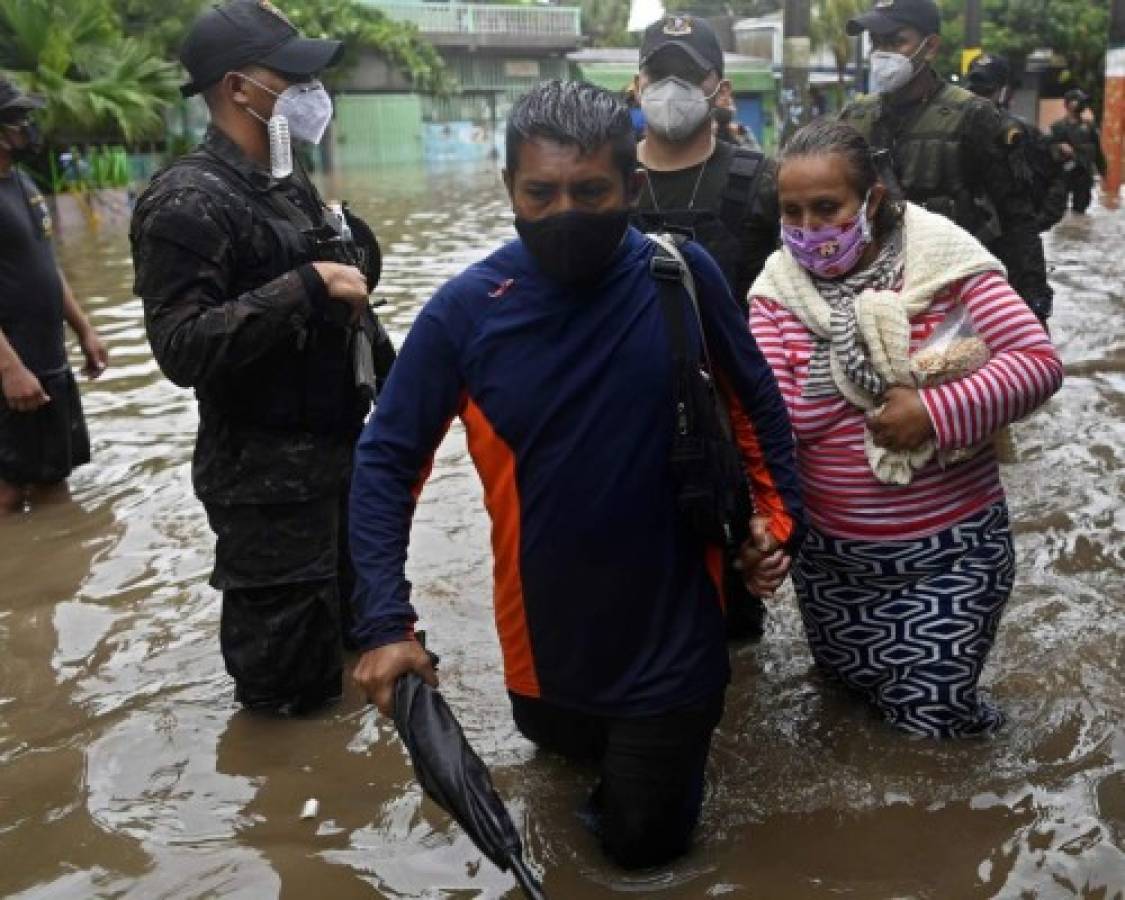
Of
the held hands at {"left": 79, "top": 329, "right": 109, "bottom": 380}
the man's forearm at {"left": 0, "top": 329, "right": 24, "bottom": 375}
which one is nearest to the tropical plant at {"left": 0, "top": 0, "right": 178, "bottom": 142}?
the held hands at {"left": 79, "top": 329, "right": 109, "bottom": 380}

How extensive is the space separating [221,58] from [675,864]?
245 centimetres

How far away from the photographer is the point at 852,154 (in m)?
2.99

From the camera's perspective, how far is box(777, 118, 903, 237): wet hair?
299cm

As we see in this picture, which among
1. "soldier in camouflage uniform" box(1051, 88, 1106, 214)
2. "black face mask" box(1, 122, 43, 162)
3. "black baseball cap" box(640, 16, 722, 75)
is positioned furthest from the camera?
"soldier in camouflage uniform" box(1051, 88, 1106, 214)

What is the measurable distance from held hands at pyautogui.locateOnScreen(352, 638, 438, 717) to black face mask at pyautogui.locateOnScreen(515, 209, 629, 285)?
812mm

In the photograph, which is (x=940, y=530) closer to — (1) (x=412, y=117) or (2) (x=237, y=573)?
(2) (x=237, y=573)

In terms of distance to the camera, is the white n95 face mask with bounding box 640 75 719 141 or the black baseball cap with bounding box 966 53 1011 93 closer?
the white n95 face mask with bounding box 640 75 719 141

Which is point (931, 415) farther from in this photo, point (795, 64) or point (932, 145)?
point (795, 64)

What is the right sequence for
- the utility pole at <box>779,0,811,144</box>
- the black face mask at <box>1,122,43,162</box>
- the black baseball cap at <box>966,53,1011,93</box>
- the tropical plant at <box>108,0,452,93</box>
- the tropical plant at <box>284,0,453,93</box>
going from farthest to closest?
the tropical plant at <box>284,0,453,93</box>
the tropical plant at <box>108,0,452,93</box>
the utility pole at <box>779,0,811,144</box>
the black baseball cap at <box>966,53,1011,93</box>
the black face mask at <box>1,122,43,162</box>

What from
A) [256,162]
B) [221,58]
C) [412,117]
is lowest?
[412,117]

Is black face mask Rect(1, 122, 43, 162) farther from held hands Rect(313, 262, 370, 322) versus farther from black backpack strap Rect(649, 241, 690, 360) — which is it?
black backpack strap Rect(649, 241, 690, 360)

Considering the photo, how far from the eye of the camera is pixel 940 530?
3.12m

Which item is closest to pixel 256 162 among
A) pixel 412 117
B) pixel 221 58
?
pixel 221 58

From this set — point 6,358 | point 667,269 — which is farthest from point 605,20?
point 667,269
